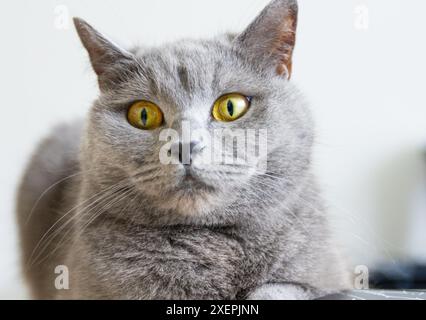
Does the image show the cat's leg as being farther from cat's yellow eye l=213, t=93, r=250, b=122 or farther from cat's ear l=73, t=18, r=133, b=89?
cat's ear l=73, t=18, r=133, b=89

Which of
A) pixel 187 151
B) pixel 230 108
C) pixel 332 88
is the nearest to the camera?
pixel 187 151

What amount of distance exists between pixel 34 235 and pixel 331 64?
896mm

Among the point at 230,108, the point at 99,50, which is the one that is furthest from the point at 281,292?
the point at 99,50

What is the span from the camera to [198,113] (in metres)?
0.90

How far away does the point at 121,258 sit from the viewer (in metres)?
0.94

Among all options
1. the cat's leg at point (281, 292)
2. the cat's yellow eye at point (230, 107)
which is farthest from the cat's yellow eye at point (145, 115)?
the cat's leg at point (281, 292)

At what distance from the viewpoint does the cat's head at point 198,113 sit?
0.86 metres

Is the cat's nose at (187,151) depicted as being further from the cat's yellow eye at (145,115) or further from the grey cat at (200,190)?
the cat's yellow eye at (145,115)

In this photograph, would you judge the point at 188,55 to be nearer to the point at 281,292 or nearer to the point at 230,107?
the point at 230,107

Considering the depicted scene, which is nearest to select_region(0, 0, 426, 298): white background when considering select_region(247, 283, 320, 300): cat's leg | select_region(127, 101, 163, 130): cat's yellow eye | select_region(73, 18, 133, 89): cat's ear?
select_region(73, 18, 133, 89): cat's ear

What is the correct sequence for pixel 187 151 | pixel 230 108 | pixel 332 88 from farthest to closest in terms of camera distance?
pixel 332 88
pixel 230 108
pixel 187 151

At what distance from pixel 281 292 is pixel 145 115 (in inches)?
15.6

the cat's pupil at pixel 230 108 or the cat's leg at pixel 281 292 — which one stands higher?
the cat's pupil at pixel 230 108

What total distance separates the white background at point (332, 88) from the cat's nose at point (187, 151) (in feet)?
1.26
